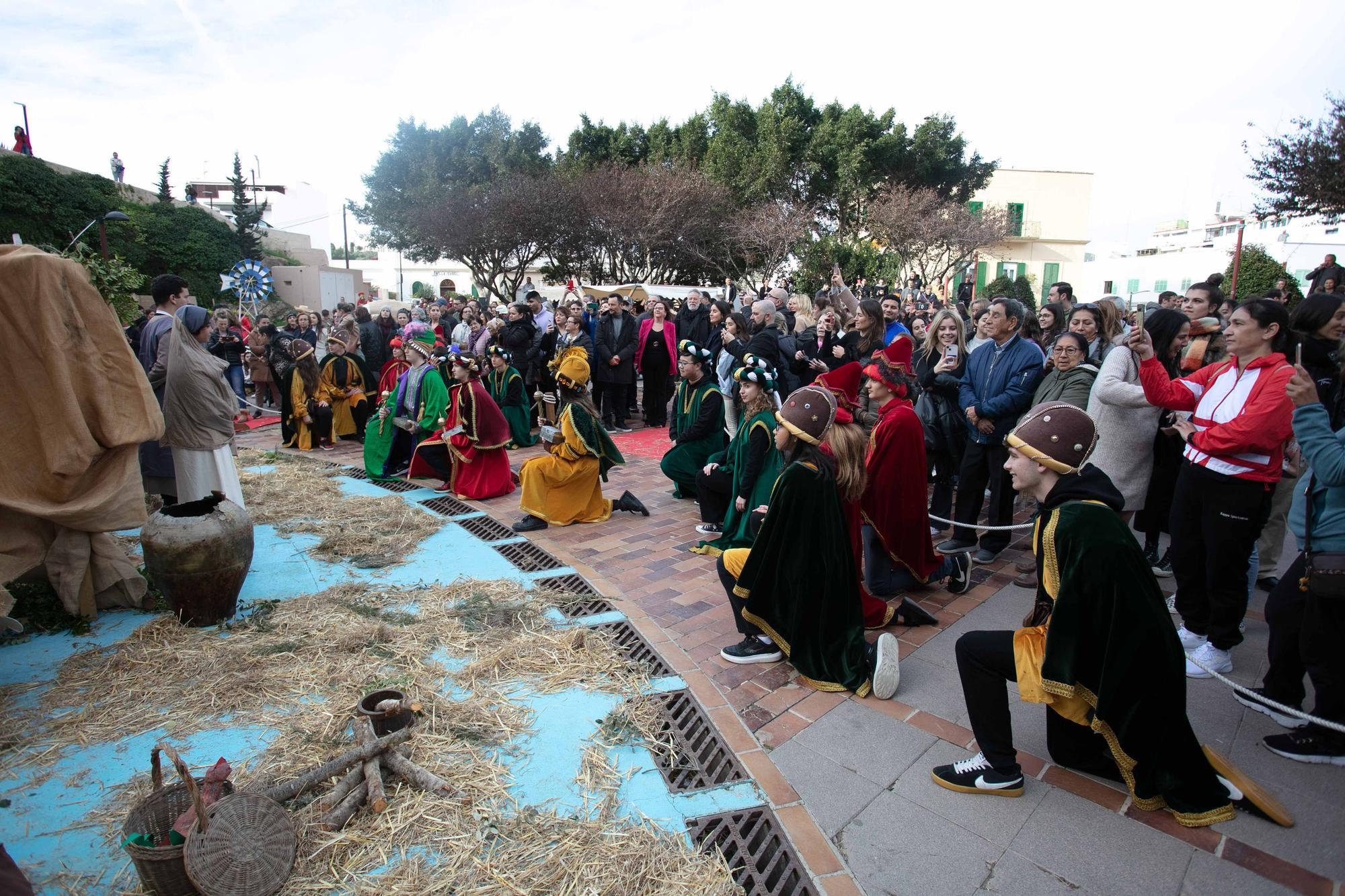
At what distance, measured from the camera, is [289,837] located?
8.63ft

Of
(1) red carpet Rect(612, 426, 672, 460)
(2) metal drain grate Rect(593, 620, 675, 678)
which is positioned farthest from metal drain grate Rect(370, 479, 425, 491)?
(2) metal drain grate Rect(593, 620, 675, 678)

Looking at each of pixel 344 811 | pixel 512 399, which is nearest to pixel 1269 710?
pixel 344 811

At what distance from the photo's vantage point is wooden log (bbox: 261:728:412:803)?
2898 millimetres

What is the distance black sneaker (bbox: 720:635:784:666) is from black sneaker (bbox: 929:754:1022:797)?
1.26 m

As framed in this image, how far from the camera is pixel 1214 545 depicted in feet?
12.9

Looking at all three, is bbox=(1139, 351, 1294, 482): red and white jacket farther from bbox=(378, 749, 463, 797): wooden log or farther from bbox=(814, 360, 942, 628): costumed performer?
bbox=(378, 749, 463, 797): wooden log

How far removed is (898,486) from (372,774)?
143 inches

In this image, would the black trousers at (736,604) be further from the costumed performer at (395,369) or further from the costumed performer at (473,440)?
the costumed performer at (395,369)

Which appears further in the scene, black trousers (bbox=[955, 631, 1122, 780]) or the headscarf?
the headscarf

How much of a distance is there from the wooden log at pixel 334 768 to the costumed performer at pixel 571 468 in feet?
12.3

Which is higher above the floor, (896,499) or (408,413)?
(408,413)

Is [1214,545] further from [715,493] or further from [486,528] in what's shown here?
[486,528]

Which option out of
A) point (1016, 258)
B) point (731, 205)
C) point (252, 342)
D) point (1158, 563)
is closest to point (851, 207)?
point (731, 205)

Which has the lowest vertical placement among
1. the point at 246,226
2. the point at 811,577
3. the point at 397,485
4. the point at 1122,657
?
the point at 397,485
